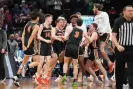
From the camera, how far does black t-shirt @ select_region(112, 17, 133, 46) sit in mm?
8383

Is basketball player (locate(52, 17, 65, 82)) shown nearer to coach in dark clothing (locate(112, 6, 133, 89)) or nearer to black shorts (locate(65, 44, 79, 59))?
black shorts (locate(65, 44, 79, 59))

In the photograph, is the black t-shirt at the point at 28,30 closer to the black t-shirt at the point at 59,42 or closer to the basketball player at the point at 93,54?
the black t-shirt at the point at 59,42

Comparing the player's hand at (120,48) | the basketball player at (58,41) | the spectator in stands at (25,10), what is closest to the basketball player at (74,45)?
the basketball player at (58,41)

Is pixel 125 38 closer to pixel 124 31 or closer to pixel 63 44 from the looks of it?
pixel 124 31

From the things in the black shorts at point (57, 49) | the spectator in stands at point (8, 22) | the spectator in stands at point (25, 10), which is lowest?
the spectator in stands at point (8, 22)

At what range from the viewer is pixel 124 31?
27.7ft

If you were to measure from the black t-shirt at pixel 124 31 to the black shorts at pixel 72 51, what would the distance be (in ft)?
11.0

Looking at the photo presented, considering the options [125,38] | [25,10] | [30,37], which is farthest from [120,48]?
[25,10]

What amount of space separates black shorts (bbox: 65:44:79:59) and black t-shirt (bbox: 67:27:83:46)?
115 millimetres

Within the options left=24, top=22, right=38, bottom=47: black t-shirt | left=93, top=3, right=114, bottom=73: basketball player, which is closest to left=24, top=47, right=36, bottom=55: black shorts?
left=24, top=22, right=38, bottom=47: black t-shirt

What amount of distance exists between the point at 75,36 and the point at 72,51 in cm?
44

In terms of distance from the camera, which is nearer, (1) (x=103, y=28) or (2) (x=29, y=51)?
(2) (x=29, y=51)

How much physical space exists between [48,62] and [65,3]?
40.7 ft

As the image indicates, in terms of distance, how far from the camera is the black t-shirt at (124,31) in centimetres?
838
